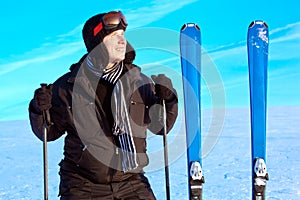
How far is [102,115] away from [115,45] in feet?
1.51

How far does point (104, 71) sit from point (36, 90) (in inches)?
19.0

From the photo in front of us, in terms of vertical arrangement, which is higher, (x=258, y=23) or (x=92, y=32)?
(x=258, y=23)

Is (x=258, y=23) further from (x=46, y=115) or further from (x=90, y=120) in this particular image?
(x=46, y=115)

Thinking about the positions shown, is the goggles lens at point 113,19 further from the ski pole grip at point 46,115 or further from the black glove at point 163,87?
the ski pole grip at point 46,115

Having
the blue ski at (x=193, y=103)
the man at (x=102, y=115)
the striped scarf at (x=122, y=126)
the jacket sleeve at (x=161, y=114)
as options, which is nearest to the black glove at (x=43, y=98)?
the man at (x=102, y=115)

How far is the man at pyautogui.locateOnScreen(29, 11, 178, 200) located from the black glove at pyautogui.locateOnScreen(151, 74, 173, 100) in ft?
0.08

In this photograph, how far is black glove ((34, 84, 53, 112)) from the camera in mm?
2832

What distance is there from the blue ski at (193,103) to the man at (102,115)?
0.59m

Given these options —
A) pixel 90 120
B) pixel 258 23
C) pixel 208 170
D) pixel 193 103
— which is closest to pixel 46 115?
pixel 90 120

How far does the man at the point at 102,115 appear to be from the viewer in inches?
110

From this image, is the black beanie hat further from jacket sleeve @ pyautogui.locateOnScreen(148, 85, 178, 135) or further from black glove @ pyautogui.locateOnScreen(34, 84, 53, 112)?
jacket sleeve @ pyautogui.locateOnScreen(148, 85, 178, 135)

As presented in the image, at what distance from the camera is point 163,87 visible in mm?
2990

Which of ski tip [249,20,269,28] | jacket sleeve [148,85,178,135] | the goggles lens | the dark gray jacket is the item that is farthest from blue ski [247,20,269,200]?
the goggles lens

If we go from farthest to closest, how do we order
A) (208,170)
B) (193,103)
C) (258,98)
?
(208,170) → (258,98) → (193,103)
